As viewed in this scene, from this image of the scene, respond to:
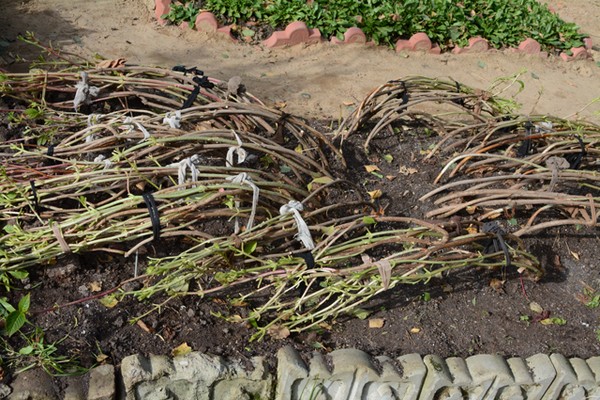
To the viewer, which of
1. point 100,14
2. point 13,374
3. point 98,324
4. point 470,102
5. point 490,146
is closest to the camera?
point 13,374

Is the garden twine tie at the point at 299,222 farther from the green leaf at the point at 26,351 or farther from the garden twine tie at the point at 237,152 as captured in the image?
the green leaf at the point at 26,351

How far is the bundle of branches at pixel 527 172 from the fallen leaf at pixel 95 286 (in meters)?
1.64

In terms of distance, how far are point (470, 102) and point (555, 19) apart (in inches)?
121

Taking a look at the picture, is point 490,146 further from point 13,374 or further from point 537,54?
point 537,54

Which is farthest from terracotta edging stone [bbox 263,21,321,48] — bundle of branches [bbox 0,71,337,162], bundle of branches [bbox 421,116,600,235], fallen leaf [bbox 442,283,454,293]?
fallen leaf [bbox 442,283,454,293]

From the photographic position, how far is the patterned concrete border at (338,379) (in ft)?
8.37

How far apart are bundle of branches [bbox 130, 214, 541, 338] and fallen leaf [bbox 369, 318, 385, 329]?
10cm

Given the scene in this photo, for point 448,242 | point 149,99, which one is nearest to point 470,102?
point 448,242

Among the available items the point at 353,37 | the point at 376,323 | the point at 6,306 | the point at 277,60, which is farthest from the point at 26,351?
the point at 353,37

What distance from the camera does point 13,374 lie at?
2492mm

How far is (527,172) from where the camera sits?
12.0 feet

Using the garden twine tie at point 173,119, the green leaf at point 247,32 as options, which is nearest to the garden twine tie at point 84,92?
the garden twine tie at point 173,119

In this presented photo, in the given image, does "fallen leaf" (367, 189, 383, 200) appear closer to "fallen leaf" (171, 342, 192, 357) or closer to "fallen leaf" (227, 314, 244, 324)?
"fallen leaf" (227, 314, 244, 324)

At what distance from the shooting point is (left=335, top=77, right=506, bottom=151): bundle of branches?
3.98 m
